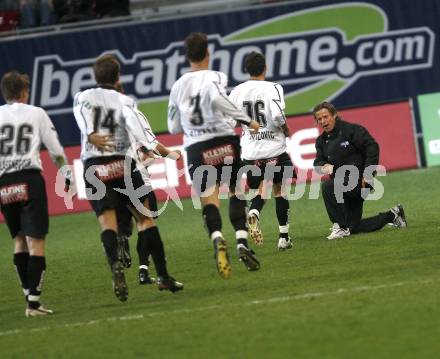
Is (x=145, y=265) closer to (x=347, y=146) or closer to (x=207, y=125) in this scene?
(x=207, y=125)

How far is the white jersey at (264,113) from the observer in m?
13.0

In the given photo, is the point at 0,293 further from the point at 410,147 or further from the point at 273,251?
the point at 410,147

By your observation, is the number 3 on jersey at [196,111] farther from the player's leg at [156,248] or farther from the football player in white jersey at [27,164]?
the football player in white jersey at [27,164]

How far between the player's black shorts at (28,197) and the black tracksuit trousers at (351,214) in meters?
4.82

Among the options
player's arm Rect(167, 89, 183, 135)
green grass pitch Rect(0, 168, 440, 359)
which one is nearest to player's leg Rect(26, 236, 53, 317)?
green grass pitch Rect(0, 168, 440, 359)

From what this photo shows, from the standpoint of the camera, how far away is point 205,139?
10.9 m

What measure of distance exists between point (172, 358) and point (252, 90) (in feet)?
19.4

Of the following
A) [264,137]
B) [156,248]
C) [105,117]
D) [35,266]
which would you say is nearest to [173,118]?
[105,117]

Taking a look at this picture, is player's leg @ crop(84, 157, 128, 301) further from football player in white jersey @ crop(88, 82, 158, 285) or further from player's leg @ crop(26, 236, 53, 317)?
player's leg @ crop(26, 236, 53, 317)

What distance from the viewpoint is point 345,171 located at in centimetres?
1375

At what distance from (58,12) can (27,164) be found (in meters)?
14.2

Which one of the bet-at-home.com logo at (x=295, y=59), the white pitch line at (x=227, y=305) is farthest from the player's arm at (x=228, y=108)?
the bet-at-home.com logo at (x=295, y=59)

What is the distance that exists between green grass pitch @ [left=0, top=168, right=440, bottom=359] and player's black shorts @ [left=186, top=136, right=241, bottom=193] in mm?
969

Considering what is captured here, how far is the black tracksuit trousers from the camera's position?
13.8 meters
